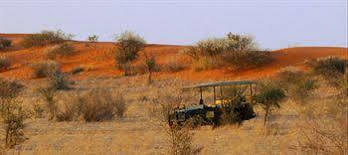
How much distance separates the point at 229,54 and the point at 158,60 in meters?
9.86

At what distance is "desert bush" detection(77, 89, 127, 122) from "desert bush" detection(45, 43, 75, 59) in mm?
38730

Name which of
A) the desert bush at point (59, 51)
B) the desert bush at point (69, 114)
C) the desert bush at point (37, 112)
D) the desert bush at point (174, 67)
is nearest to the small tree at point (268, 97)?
the desert bush at point (69, 114)

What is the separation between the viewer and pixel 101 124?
80.5 feet

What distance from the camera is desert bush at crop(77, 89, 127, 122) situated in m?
26.0

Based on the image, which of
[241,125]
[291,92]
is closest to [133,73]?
[291,92]

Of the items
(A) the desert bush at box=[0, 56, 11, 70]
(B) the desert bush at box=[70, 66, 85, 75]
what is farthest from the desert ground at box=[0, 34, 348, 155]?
(A) the desert bush at box=[0, 56, 11, 70]

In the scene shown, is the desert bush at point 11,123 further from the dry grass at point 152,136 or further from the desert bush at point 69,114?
the desert bush at point 69,114

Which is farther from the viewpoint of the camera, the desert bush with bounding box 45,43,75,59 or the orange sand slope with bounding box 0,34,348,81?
the desert bush with bounding box 45,43,75,59

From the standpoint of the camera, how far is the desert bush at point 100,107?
85.1ft

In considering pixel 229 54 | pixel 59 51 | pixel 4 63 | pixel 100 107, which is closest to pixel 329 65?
pixel 229 54

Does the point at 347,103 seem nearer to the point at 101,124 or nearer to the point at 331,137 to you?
the point at 331,137

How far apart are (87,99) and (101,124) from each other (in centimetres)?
242

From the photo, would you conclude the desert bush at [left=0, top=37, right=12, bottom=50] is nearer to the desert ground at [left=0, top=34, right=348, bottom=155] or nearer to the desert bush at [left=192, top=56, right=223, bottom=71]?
the desert ground at [left=0, top=34, right=348, bottom=155]

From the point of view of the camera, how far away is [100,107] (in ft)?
86.2
